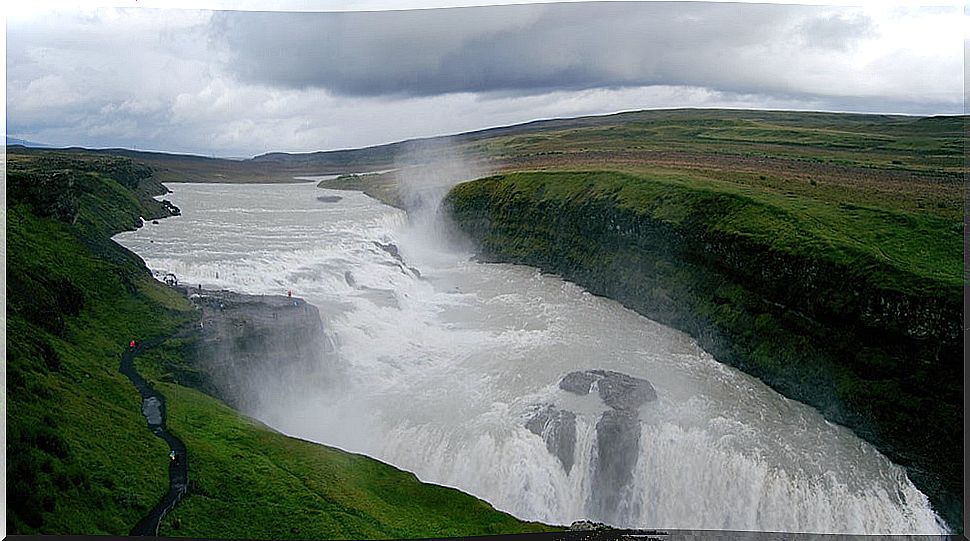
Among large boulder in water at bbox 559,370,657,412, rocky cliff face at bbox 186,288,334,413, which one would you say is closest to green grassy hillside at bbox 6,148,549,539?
rocky cliff face at bbox 186,288,334,413

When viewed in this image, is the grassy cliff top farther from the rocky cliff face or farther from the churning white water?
the rocky cliff face

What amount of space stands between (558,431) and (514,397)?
1.19 meters

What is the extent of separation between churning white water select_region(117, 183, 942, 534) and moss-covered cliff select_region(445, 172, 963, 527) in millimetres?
466

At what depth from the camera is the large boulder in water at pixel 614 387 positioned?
10.2m

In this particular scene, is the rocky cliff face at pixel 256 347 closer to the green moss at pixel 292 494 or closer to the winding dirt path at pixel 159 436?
the winding dirt path at pixel 159 436

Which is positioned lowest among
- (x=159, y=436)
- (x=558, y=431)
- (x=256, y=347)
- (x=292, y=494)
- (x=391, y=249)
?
(x=558, y=431)

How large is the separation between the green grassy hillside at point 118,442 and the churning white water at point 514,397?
4.32 ft

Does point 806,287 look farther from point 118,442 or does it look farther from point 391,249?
point 118,442

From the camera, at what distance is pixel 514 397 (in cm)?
1066

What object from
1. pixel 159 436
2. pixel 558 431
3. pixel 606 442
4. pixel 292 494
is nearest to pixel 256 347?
pixel 159 436

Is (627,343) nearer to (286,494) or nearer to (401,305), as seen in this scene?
(401,305)

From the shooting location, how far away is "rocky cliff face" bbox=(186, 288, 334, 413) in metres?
9.94

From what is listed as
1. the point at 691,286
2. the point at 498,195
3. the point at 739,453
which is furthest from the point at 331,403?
the point at 498,195

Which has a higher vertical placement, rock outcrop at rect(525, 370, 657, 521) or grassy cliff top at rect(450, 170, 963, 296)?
grassy cliff top at rect(450, 170, 963, 296)
